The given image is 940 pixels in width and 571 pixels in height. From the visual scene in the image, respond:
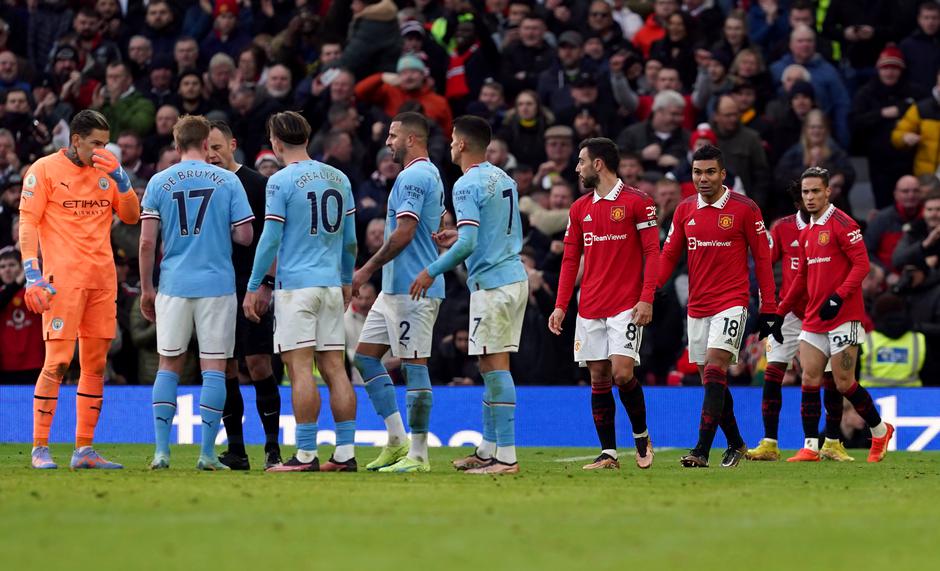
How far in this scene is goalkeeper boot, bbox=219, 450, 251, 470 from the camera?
37.6 ft

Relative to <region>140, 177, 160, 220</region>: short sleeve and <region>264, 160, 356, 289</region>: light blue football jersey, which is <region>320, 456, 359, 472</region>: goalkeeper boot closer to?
<region>264, 160, 356, 289</region>: light blue football jersey

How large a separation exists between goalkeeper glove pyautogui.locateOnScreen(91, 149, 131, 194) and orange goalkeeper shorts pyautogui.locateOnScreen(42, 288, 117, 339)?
2.64 feet

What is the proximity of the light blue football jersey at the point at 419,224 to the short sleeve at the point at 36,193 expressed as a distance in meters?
2.54

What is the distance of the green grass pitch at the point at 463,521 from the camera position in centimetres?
625

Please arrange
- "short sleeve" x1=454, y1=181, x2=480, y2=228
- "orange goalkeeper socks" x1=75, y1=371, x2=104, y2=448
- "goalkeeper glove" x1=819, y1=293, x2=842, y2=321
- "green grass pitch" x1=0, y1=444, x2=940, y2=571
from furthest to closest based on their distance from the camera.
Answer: "goalkeeper glove" x1=819, y1=293, x2=842, y2=321 < "orange goalkeeper socks" x1=75, y1=371, x2=104, y2=448 < "short sleeve" x1=454, y1=181, x2=480, y2=228 < "green grass pitch" x1=0, y1=444, x2=940, y2=571

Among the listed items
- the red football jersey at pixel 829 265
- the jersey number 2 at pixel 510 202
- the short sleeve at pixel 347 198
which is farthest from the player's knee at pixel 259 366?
the red football jersey at pixel 829 265

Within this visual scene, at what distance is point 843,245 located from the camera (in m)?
13.6

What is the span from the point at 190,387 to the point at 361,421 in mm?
1924

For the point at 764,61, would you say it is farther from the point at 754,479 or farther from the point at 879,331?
the point at 754,479

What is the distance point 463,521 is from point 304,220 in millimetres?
3790

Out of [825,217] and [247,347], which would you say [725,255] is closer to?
[825,217]

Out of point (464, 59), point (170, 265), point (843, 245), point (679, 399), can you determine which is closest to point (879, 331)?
point (679, 399)

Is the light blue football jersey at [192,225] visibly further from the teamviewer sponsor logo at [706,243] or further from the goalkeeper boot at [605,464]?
the teamviewer sponsor logo at [706,243]

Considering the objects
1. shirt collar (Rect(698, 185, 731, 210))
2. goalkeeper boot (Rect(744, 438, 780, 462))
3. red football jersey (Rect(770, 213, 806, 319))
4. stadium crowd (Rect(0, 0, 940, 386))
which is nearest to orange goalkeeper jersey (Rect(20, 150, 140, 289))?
shirt collar (Rect(698, 185, 731, 210))
